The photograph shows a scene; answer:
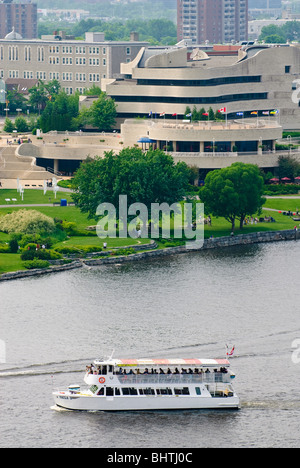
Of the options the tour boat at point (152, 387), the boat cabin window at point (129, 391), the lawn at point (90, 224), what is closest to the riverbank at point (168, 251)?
the lawn at point (90, 224)

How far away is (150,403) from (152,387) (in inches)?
64.8

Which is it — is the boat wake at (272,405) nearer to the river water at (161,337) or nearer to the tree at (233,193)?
the river water at (161,337)

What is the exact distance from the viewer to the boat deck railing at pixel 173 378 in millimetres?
116125

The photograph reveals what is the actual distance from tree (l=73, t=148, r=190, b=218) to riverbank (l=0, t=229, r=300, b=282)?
11037 mm

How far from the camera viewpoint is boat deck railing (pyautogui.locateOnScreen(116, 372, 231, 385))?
381ft

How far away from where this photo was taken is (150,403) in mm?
115438

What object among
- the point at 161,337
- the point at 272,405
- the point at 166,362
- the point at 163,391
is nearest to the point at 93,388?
the point at 163,391

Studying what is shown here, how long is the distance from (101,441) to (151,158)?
8914cm

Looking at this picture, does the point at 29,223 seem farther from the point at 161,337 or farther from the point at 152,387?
the point at 152,387

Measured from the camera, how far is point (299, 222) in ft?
637

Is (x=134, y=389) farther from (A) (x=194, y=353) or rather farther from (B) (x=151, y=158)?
(B) (x=151, y=158)

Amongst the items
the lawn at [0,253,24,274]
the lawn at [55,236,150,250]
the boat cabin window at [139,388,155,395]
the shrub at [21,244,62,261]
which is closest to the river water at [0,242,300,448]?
the boat cabin window at [139,388,155,395]
